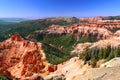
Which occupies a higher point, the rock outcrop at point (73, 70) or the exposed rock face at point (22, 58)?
Result: the rock outcrop at point (73, 70)

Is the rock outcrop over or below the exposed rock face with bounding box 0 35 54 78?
over

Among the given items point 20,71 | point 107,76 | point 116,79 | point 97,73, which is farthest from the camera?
point 20,71

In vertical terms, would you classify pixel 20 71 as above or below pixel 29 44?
below

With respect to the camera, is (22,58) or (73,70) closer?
(73,70)

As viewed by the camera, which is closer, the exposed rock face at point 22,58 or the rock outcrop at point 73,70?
the rock outcrop at point 73,70

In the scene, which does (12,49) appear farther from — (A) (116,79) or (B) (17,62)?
(A) (116,79)

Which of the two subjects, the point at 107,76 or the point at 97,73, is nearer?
the point at 107,76

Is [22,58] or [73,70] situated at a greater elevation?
[73,70]

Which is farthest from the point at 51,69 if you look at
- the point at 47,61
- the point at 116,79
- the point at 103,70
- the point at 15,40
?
the point at 116,79
